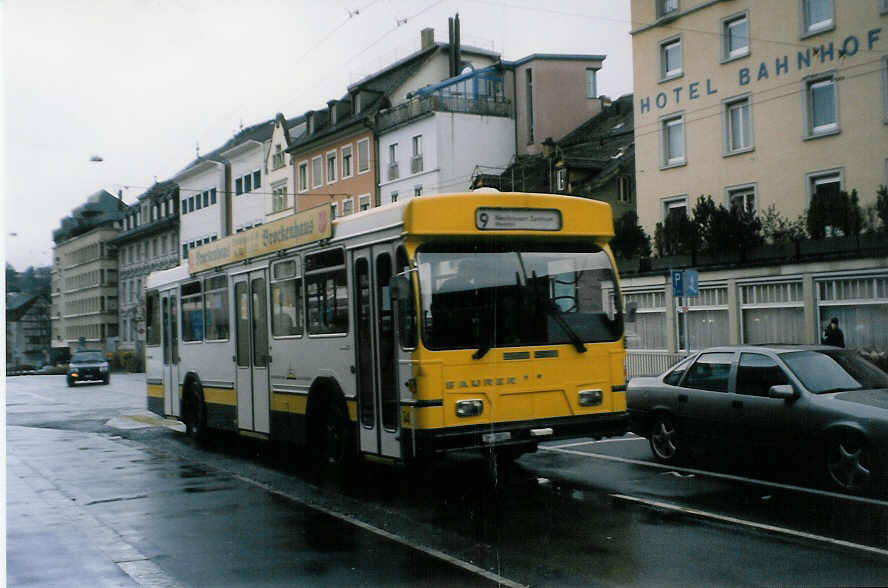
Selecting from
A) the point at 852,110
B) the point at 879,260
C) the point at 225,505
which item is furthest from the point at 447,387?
the point at 852,110

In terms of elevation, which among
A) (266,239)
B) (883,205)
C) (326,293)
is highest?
(883,205)

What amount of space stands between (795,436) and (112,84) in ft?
25.2

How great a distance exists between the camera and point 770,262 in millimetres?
25188

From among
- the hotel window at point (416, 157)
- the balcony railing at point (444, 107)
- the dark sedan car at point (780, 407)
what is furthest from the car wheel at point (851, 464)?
the hotel window at point (416, 157)

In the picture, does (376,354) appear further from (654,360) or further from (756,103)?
(756,103)

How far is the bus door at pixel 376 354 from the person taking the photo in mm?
9641

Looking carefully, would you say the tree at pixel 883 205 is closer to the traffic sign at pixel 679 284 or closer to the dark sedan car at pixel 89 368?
the traffic sign at pixel 679 284

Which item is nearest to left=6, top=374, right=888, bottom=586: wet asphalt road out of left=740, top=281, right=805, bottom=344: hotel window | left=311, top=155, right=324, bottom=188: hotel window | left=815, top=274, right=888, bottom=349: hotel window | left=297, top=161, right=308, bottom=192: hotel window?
left=815, top=274, right=888, bottom=349: hotel window

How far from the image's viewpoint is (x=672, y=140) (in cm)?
3278

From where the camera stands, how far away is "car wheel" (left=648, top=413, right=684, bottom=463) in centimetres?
1166

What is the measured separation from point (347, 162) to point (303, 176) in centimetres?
477

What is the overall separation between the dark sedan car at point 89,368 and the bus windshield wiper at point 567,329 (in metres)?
35.2

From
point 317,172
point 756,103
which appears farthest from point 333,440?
point 317,172

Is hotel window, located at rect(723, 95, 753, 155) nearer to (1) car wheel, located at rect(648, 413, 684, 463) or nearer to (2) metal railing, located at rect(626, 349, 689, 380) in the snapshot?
(2) metal railing, located at rect(626, 349, 689, 380)
